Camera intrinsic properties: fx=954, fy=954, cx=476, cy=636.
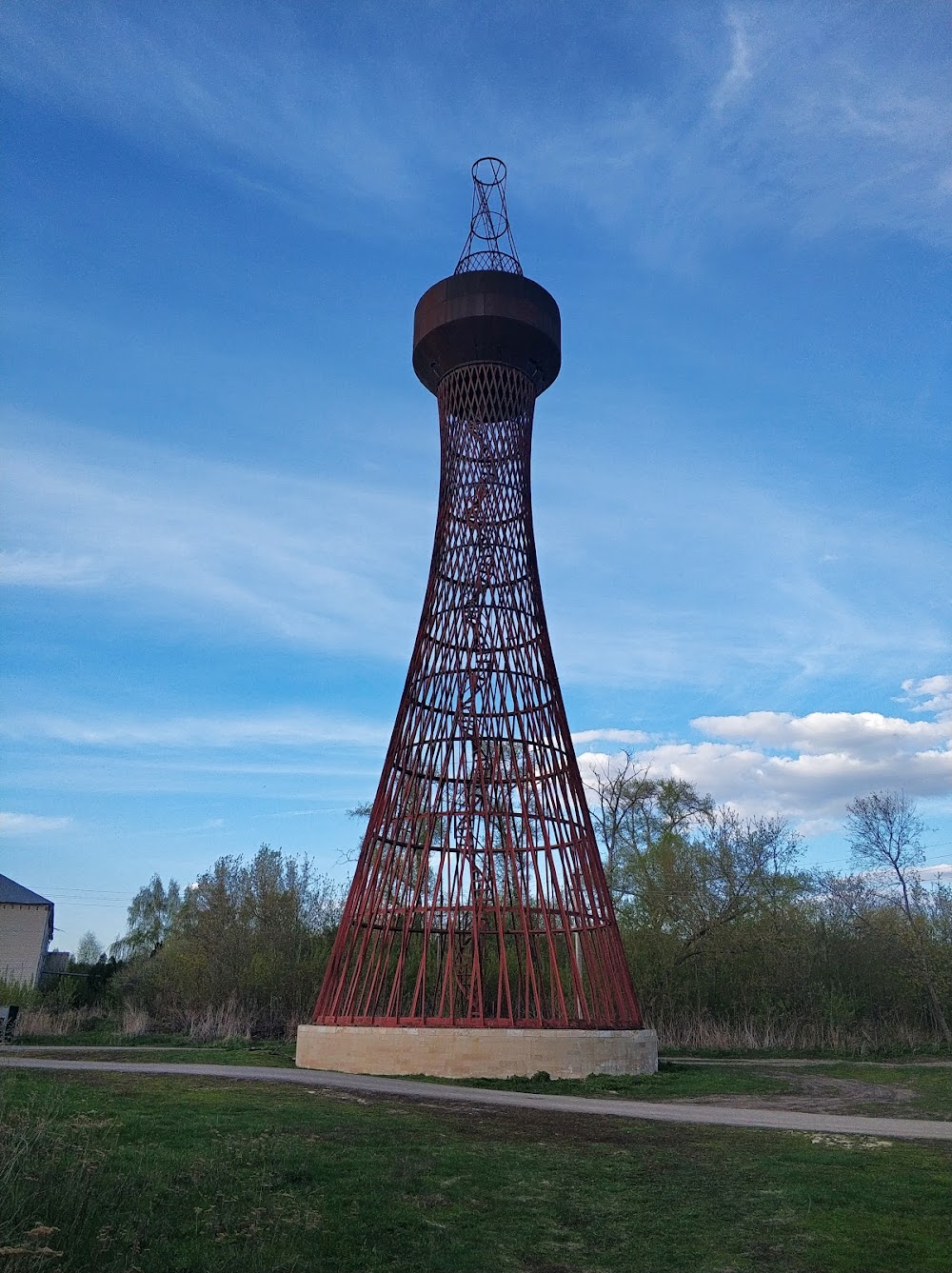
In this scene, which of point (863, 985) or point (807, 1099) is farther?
point (863, 985)

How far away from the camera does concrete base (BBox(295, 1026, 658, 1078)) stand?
40.0 ft

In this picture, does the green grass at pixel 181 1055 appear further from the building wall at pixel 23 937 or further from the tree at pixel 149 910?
the tree at pixel 149 910

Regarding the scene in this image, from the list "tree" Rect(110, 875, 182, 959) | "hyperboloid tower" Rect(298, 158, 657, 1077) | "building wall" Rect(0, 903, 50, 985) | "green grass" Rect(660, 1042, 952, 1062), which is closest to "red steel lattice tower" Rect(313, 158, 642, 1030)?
"hyperboloid tower" Rect(298, 158, 657, 1077)

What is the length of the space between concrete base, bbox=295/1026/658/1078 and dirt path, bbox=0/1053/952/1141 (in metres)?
0.42

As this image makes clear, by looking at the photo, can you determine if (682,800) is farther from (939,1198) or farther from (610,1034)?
(939,1198)

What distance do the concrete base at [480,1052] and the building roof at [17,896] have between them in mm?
22535

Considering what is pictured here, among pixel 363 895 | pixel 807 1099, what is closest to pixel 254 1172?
pixel 807 1099

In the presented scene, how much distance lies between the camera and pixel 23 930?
31.3m

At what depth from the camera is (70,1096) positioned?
776 cm

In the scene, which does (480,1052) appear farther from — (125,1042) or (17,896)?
(17,896)

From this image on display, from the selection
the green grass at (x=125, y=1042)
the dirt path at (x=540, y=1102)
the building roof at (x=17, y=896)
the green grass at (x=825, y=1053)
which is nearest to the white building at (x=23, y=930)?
the building roof at (x=17, y=896)

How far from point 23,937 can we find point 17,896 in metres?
1.41

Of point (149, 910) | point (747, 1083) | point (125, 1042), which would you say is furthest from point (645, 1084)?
point (149, 910)

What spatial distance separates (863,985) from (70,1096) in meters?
19.1
